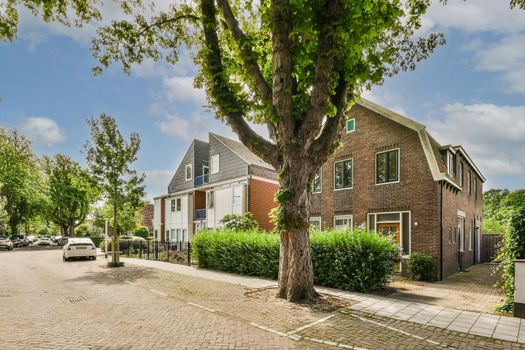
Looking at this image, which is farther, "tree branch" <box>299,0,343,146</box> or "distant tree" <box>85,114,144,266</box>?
"distant tree" <box>85,114,144,266</box>

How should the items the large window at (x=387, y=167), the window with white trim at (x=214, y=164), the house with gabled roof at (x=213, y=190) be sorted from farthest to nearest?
the window with white trim at (x=214, y=164) → the house with gabled roof at (x=213, y=190) → the large window at (x=387, y=167)

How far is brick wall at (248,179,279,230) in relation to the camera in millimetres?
25469

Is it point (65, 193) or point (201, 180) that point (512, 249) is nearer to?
point (201, 180)

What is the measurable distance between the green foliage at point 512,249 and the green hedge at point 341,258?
10.1 feet

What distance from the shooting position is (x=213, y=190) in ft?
95.0

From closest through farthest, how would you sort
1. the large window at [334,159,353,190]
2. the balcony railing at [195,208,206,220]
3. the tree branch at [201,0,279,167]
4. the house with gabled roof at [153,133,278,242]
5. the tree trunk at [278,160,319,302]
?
the tree trunk at [278,160,319,302], the tree branch at [201,0,279,167], the large window at [334,159,353,190], the house with gabled roof at [153,133,278,242], the balcony railing at [195,208,206,220]

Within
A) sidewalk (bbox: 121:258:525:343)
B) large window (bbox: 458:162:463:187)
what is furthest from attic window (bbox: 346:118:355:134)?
sidewalk (bbox: 121:258:525:343)

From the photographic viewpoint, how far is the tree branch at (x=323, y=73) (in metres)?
8.18

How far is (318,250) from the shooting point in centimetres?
1173

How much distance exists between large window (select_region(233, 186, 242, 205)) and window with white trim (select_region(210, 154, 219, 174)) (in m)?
3.62

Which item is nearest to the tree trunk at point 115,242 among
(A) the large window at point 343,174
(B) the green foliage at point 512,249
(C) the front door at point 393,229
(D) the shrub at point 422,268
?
(A) the large window at point 343,174

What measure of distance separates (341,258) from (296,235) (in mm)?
2807

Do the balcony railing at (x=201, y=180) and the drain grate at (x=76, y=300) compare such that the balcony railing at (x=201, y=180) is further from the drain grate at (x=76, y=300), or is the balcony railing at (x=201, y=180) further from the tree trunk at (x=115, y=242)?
the drain grate at (x=76, y=300)

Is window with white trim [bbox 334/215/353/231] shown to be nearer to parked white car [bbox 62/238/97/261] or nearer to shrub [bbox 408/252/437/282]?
shrub [bbox 408/252/437/282]
